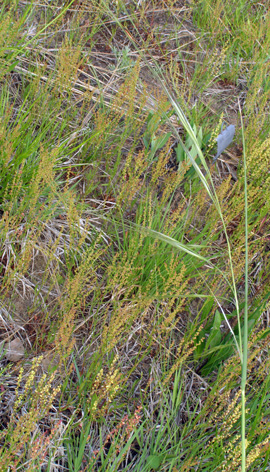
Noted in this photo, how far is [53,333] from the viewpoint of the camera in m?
1.60

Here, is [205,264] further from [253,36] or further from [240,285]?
[253,36]

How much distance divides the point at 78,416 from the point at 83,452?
14 centimetres

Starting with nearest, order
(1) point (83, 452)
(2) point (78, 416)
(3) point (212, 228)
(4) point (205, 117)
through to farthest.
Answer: (1) point (83, 452), (2) point (78, 416), (3) point (212, 228), (4) point (205, 117)

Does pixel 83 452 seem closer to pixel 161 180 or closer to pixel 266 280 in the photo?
pixel 266 280

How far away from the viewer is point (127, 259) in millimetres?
1877

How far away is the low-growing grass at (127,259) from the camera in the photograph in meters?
1.42

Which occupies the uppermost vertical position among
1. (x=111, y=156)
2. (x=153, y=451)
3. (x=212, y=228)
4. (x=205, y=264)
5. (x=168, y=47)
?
(x=168, y=47)

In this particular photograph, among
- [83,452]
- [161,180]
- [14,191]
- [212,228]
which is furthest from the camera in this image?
[161,180]

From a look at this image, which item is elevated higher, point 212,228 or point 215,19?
point 215,19

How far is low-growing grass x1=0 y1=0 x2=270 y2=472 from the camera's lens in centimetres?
142

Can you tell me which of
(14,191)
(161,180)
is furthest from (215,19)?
(14,191)

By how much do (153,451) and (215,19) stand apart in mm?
2835

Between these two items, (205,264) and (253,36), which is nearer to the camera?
(205,264)

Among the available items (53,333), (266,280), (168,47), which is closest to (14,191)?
(53,333)
